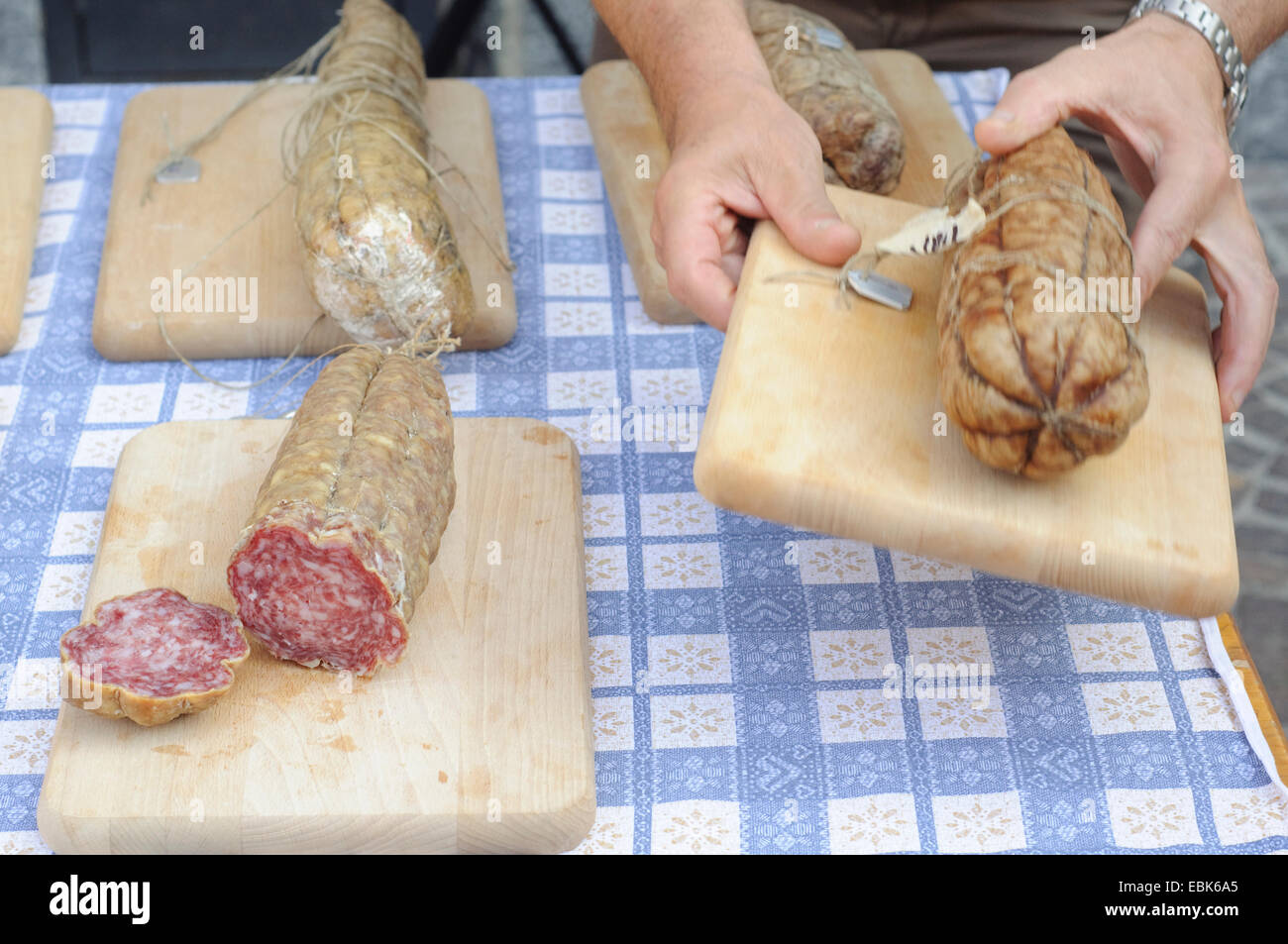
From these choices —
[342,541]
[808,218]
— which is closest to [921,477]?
[808,218]

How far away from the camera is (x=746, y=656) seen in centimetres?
208

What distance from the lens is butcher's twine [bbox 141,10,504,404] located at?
8.13ft

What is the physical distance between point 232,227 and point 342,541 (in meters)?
1.16

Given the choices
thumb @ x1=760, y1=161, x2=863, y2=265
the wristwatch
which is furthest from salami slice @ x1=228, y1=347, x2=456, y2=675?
the wristwatch

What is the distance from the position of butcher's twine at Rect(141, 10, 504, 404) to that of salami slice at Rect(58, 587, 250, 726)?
63 cm

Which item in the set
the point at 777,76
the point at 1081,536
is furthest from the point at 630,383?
the point at 1081,536

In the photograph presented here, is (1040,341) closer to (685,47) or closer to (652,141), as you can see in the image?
(685,47)

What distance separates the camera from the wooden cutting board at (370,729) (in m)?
1.76

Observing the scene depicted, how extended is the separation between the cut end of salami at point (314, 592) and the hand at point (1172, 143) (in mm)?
1144

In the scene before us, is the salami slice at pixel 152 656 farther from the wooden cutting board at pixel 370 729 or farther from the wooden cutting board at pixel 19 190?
the wooden cutting board at pixel 19 190

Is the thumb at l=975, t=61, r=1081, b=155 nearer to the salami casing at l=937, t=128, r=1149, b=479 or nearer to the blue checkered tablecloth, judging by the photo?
the salami casing at l=937, t=128, r=1149, b=479

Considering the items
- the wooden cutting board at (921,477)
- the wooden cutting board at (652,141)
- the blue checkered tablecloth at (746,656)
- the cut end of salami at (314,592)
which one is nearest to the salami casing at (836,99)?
the wooden cutting board at (652,141)

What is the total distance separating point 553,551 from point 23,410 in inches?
43.0

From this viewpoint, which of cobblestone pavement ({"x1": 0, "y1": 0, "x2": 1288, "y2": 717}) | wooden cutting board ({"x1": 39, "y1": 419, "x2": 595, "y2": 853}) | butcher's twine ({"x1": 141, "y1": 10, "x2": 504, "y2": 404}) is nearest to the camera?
wooden cutting board ({"x1": 39, "y1": 419, "x2": 595, "y2": 853})
